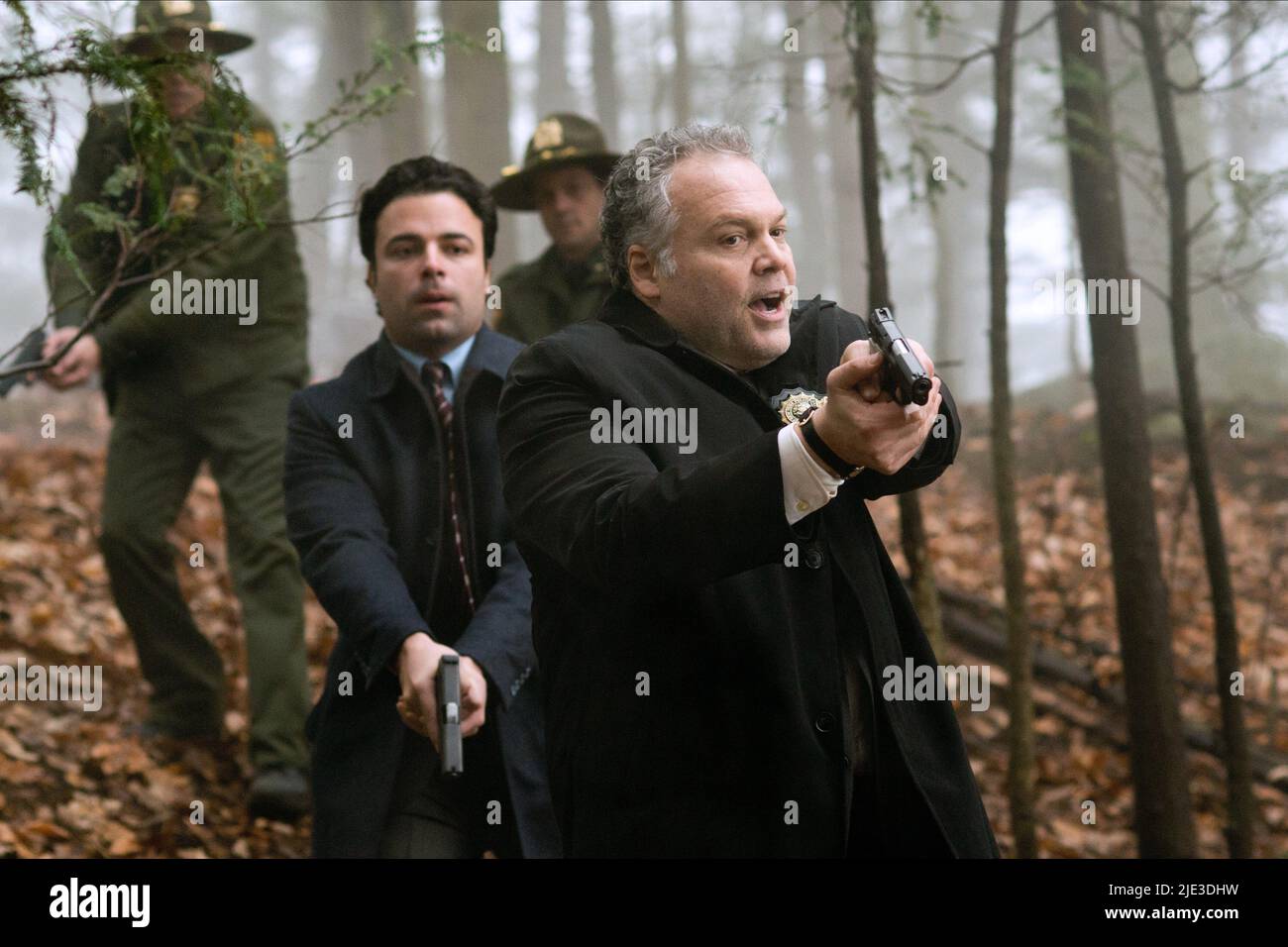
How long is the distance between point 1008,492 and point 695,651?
3063 mm

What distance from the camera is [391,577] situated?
3402 mm

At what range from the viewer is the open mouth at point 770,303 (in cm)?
258

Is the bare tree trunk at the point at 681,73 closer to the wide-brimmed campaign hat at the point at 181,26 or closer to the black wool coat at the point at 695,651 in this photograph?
the wide-brimmed campaign hat at the point at 181,26

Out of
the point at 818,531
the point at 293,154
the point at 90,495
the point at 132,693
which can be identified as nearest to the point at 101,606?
the point at 132,693

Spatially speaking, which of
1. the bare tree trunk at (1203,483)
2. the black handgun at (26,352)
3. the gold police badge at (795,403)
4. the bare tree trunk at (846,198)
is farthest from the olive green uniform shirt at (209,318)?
the bare tree trunk at (846,198)

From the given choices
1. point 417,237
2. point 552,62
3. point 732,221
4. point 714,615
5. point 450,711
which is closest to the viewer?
point 714,615

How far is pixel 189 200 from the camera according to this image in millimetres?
4203

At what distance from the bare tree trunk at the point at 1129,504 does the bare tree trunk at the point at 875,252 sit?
85cm

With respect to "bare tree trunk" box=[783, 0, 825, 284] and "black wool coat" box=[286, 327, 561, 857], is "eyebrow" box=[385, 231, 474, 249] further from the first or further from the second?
"bare tree trunk" box=[783, 0, 825, 284]

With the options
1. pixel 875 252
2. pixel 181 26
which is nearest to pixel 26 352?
pixel 181 26

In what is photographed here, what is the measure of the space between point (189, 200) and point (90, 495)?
4.52 m

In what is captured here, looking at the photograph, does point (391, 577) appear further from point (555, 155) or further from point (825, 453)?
point (555, 155)

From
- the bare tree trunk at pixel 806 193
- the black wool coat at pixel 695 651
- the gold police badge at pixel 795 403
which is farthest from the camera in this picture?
the bare tree trunk at pixel 806 193

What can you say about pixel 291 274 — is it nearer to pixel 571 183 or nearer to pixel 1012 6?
pixel 571 183
